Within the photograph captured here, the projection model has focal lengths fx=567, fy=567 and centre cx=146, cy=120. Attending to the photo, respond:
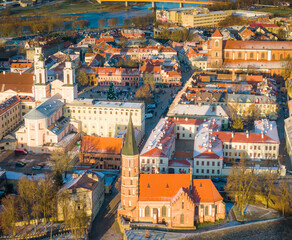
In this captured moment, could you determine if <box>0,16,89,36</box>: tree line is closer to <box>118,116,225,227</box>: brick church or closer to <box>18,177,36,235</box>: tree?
<box>18,177,36,235</box>: tree

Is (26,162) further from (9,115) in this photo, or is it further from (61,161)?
(9,115)

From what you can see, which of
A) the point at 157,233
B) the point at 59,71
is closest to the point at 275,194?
the point at 157,233

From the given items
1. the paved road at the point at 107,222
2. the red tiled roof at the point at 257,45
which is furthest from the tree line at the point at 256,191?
the red tiled roof at the point at 257,45

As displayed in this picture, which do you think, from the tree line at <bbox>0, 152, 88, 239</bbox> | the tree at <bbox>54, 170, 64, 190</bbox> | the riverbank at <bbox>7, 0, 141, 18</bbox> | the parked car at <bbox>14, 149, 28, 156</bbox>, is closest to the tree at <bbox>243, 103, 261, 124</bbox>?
the parked car at <bbox>14, 149, 28, 156</bbox>

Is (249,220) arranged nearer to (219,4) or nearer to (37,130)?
(37,130)

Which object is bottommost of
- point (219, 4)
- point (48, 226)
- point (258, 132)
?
point (48, 226)
